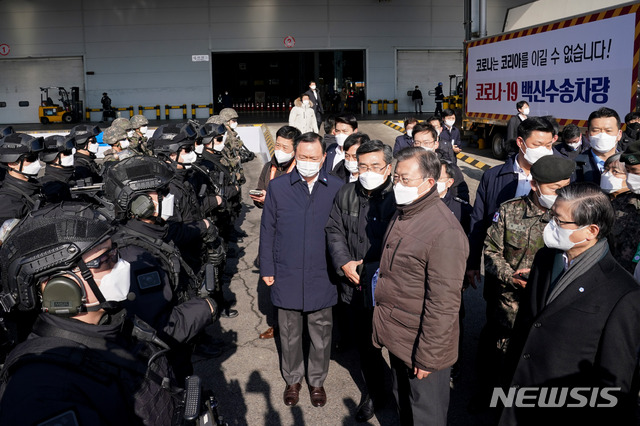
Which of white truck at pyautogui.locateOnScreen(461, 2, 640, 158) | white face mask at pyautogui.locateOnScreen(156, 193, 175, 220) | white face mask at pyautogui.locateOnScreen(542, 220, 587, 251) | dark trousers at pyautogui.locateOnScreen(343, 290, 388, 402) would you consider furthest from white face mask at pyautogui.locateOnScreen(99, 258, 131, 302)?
white truck at pyautogui.locateOnScreen(461, 2, 640, 158)

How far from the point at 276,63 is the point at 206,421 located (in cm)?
3721

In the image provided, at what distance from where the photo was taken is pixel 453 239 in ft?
9.59

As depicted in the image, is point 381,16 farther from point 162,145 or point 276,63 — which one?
point 162,145

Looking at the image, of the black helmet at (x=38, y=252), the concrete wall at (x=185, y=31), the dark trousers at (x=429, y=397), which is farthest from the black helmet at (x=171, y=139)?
the concrete wall at (x=185, y=31)

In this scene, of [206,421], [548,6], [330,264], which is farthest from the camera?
[548,6]

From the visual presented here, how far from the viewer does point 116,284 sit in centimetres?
205

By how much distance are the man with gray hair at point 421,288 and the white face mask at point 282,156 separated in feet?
8.65

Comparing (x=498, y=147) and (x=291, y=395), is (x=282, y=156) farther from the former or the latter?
(x=498, y=147)

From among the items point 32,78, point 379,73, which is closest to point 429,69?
point 379,73

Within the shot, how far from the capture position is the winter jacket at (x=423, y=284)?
2.90 m

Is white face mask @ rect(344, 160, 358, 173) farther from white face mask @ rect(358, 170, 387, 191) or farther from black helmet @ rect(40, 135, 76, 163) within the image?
black helmet @ rect(40, 135, 76, 163)

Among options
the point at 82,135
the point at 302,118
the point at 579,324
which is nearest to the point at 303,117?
the point at 302,118

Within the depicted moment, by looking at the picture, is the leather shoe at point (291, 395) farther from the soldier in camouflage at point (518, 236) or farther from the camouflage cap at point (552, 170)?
the camouflage cap at point (552, 170)

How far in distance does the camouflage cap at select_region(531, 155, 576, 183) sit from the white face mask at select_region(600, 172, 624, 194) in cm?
75
